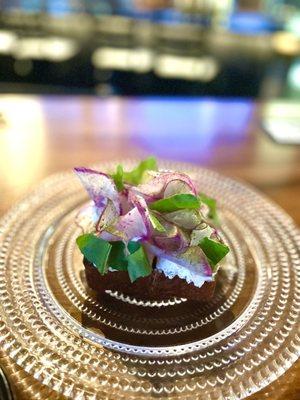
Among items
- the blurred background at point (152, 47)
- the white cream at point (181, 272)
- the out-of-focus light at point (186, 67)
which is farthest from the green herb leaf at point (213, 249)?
the out-of-focus light at point (186, 67)

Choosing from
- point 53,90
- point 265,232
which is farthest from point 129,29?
point 265,232

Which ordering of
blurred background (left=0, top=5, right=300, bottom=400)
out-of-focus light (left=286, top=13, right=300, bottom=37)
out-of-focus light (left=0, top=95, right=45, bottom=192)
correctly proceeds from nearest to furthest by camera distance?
out-of-focus light (left=0, top=95, right=45, bottom=192), blurred background (left=0, top=5, right=300, bottom=400), out-of-focus light (left=286, top=13, right=300, bottom=37)

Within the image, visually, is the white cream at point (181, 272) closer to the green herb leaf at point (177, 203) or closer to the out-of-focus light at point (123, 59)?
the green herb leaf at point (177, 203)

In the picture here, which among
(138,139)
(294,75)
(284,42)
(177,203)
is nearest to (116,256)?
(177,203)

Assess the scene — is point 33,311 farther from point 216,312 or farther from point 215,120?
point 215,120

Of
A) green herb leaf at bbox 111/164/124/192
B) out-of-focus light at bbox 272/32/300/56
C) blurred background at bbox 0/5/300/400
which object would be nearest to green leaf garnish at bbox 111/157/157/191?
green herb leaf at bbox 111/164/124/192

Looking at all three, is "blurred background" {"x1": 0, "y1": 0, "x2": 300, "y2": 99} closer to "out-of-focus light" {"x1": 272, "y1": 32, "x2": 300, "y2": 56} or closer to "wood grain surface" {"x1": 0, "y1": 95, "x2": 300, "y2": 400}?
"out-of-focus light" {"x1": 272, "y1": 32, "x2": 300, "y2": 56}
